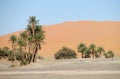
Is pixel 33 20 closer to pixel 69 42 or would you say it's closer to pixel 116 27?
pixel 69 42

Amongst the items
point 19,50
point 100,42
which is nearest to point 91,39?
point 100,42

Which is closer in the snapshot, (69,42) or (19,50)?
(19,50)

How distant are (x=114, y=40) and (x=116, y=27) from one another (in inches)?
1008

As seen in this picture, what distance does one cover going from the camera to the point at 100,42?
415 feet

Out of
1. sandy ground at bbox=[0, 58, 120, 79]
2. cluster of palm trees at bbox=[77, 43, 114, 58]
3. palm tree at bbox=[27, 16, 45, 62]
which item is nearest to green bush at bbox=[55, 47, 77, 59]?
cluster of palm trees at bbox=[77, 43, 114, 58]

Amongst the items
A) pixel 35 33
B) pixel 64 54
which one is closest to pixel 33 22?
pixel 35 33

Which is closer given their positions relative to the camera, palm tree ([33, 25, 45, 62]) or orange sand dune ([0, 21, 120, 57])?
palm tree ([33, 25, 45, 62])

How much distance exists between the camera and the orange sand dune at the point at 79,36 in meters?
126

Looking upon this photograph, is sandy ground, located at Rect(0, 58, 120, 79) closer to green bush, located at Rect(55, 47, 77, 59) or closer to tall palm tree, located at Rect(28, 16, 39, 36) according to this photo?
tall palm tree, located at Rect(28, 16, 39, 36)

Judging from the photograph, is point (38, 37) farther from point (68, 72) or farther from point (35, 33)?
point (68, 72)

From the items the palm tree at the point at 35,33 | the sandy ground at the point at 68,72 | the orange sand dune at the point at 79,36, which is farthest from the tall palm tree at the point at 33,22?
the orange sand dune at the point at 79,36

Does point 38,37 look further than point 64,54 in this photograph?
No

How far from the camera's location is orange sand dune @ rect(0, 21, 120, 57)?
414 ft

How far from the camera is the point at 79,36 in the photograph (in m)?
141
